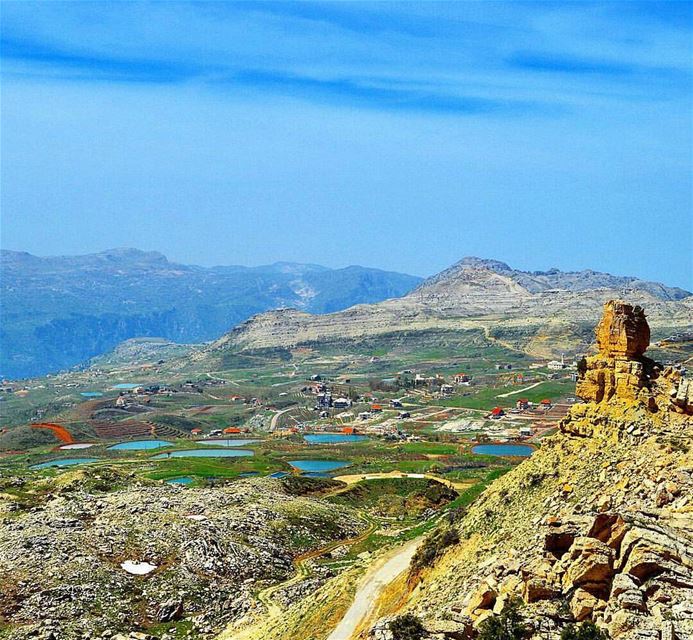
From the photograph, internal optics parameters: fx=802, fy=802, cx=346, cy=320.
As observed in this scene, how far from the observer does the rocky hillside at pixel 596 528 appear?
22.7 meters

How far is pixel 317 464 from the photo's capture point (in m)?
135

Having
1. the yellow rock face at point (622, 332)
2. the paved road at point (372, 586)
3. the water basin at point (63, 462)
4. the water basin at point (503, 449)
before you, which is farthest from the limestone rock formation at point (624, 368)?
the water basin at point (63, 462)

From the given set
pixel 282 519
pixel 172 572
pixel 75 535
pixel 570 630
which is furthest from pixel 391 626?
pixel 282 519

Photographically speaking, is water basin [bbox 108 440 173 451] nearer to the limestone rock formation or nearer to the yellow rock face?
the limestone rock formation

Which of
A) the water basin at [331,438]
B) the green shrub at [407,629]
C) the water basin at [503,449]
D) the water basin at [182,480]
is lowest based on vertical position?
the water basin at [331,438]

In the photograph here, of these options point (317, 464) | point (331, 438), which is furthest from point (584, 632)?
point (331, 438)

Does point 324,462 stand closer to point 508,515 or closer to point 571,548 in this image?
point 508,515

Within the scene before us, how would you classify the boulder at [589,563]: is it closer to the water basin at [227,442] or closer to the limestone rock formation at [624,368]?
the limestone rock formation at [624,368]

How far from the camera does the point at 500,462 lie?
123375 millimetres

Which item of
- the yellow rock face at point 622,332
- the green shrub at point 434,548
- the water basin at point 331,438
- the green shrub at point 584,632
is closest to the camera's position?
the green shrub at point 584,632

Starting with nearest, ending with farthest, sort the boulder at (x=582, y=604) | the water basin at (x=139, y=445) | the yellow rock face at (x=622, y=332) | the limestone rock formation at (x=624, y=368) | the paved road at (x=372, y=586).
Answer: the boulder at (x=582, y=604)
the limestone rock formation at (x=624, y=368)
the paved road at (x=372, y=586)
the yellow rock face at (x=622, y=332)
the water basin at (x=139, y=445)

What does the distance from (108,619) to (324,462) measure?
3478 inches

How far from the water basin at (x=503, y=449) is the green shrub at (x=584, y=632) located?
11364 cm

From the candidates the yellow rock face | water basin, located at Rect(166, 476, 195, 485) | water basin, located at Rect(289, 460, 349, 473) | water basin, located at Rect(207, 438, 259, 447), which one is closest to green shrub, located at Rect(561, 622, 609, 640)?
the yellow rock face
